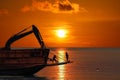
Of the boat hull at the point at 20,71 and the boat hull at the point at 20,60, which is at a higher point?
the boat hull at the point at 20,60

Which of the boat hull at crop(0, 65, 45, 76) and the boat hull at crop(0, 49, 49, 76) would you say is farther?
the boat hull at crop(0, 65, 45, 76)

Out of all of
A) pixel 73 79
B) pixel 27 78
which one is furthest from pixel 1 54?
pixel 73 79

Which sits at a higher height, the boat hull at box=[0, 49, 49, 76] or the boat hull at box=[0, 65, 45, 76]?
the boat hull at box=[0, 49, 49, 76]

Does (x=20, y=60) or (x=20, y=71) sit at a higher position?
(x=20, y=60)

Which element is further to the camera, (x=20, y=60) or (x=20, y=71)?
(x=20, y=71)

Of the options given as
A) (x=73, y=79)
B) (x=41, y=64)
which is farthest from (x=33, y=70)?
(x=73, y=79)

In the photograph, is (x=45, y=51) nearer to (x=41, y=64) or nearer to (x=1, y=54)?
(x=41, y=64)

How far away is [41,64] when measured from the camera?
293 feet

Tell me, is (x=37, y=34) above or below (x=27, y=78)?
above

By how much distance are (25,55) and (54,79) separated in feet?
25.8

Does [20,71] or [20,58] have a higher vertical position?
[20,58]

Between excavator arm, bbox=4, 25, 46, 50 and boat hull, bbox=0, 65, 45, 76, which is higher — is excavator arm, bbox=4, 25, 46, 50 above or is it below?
above

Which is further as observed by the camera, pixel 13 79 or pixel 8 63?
pixel 8 63

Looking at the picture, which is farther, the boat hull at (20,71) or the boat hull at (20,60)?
the boat hull at (20,71)
